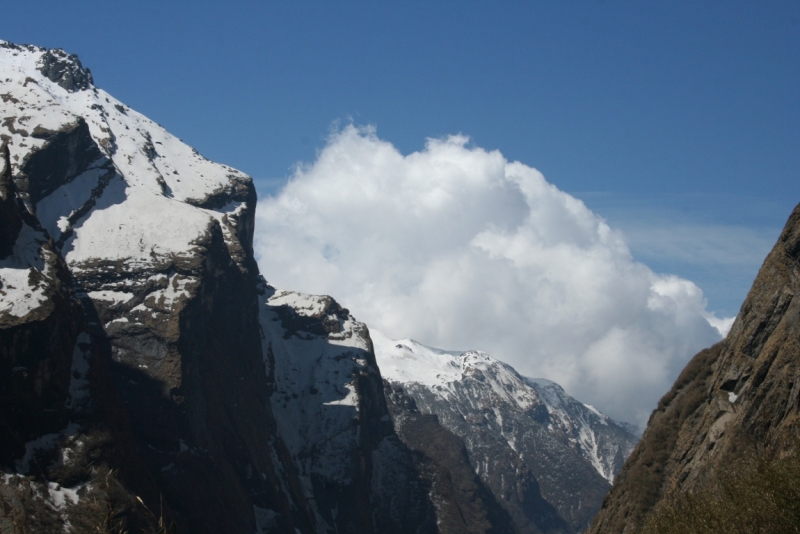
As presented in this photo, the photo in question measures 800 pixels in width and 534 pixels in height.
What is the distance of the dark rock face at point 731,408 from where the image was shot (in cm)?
4981

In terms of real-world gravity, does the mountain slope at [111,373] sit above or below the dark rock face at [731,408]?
above

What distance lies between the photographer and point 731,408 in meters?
58.7

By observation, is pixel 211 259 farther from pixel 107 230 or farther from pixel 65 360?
pixel 65 360

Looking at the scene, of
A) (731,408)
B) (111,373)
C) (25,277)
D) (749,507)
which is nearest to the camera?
(749,507)

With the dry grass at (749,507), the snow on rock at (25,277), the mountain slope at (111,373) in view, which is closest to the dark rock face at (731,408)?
the dry grass at (749,507)

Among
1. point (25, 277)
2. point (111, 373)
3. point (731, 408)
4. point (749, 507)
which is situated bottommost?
point (749, 507)

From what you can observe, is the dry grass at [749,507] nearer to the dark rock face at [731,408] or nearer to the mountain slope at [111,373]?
the dark rock face at [731,408]

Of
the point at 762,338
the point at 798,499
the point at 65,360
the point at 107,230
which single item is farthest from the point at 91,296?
the point at 798,499

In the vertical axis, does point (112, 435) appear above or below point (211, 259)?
below

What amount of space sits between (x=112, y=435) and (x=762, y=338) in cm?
10021

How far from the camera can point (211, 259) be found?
648ft

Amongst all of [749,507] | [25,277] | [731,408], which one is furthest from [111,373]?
[749,507]

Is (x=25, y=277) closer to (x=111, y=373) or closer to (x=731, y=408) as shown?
(x=111, y=373)

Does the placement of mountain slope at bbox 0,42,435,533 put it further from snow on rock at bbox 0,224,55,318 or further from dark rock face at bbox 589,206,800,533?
dark rock face at bbox 589,206,800,533
